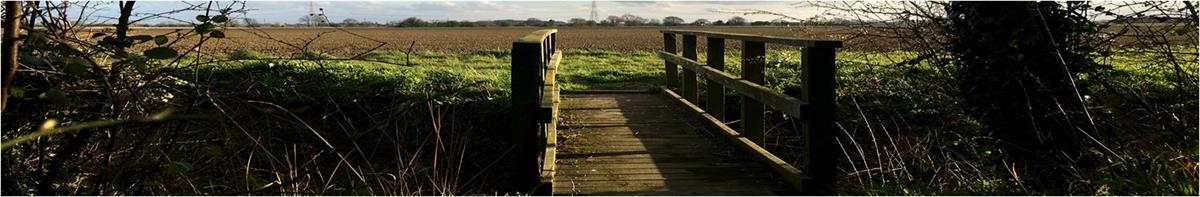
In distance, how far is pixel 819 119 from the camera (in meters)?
4.27

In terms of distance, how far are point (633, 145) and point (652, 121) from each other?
46.4 inches

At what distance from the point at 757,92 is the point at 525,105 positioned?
1.50 meters

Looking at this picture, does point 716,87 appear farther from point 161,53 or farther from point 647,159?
point 161,53

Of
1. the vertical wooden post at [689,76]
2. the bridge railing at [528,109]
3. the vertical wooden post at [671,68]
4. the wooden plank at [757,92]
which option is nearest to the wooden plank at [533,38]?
the bridge railing at [528,109]

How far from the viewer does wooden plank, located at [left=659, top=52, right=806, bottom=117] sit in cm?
433

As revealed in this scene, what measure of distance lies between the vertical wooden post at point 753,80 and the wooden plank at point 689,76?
1.98m

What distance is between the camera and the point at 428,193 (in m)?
5.09

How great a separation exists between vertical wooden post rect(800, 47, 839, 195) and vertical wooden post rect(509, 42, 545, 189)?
1.37 meters

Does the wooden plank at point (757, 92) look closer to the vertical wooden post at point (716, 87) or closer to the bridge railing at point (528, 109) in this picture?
the vertical wooden post at point (716, 87)

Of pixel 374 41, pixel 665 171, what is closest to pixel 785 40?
pixel 665 171

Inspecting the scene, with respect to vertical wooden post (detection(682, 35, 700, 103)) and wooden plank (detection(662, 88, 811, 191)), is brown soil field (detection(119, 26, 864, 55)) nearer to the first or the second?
vertical wooden post (detection(682, 35, 700, 103))

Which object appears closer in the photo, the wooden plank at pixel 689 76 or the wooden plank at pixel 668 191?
the wooden plank at pixel 668 191

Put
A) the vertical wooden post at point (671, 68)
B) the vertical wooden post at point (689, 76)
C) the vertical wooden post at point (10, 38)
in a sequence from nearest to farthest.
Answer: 1. the vertical wooden post at point (10, 38)
2. the vertical wooden post at point (689, 76)
3. the vertical wooden post at point (671, 68)

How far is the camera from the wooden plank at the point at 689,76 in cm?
782
